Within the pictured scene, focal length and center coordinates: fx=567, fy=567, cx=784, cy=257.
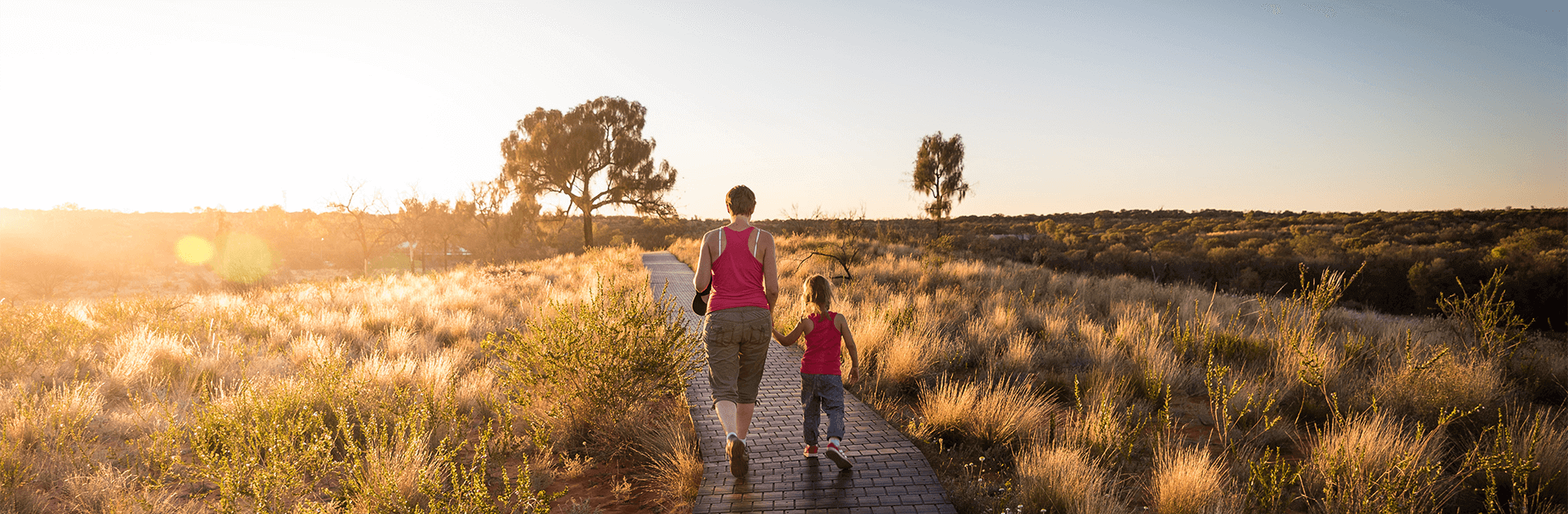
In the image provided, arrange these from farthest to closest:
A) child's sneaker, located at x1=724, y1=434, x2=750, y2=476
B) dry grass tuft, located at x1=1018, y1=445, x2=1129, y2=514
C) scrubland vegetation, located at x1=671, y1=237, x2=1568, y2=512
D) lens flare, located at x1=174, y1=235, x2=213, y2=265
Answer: lens flare, located at x1=174, y1=235, x2=213, y2=265, child's sneaker, located at x1=724, y1=434, x2=750, y2=476, scrubland vegetation, located at x1=671, y1=237, x2=1568, y2=512, dry grass tuft, located at x1=1018, y1=445, x2=1129, y2=514

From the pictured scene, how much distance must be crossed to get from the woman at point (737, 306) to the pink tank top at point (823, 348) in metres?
0.32

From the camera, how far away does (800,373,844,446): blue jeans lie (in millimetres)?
3822

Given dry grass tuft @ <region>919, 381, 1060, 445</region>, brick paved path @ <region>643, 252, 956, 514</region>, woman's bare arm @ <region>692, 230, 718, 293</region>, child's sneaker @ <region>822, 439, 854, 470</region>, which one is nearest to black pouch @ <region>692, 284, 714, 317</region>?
woman's bare arm @ <region>692, 230, 718, 293</region>

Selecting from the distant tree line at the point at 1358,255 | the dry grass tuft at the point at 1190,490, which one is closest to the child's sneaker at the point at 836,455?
the dry grass tuft at the point at 1190,490

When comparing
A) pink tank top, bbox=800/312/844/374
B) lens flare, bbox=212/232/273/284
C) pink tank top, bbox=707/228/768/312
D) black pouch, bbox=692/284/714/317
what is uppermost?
pink tank top, bbox=707/228/768/312

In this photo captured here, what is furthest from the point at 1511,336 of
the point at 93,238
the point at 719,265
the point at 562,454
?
the point at 93,238

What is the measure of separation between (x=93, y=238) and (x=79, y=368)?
61.1 metres

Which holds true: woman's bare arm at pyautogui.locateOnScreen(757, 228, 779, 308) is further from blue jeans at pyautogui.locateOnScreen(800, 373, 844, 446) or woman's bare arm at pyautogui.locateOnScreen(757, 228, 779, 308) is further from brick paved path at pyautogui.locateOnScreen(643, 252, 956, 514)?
brick paved path at pyautogui.locateOnScreen(643, 252, 956, 514)

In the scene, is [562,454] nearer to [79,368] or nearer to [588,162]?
[79,368]

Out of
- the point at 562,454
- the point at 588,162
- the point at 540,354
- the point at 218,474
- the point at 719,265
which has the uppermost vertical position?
the point at 588,162

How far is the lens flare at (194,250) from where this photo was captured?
4372cm

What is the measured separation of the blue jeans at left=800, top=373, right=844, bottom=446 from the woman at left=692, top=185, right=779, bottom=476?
1.20 feet

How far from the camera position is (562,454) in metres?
4.27

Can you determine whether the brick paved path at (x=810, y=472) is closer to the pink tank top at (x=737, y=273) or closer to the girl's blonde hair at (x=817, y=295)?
the pink tank top at (x=737, y=273)
